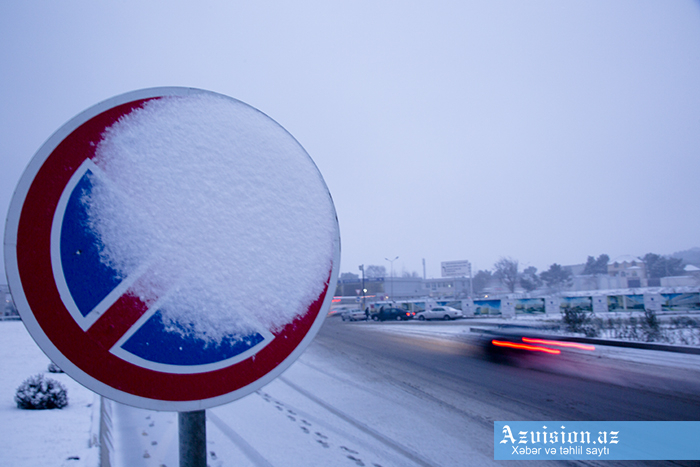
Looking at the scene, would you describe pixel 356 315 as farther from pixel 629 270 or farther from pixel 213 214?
pixel 629 270

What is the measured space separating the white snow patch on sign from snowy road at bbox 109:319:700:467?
13.6ft

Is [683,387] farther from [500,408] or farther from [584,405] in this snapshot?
[500,408]

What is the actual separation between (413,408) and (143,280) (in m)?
6.66

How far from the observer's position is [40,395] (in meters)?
5.52

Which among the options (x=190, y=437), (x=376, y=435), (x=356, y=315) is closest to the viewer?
(x=190, y=437)

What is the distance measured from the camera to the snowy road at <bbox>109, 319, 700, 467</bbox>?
4.62 meters

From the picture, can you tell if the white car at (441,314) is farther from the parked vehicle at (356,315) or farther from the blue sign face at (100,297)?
the blue sign face at (100,297)

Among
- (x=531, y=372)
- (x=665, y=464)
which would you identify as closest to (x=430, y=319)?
(x=531, y=372)

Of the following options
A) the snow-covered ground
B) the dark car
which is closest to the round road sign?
the snow-covered ground

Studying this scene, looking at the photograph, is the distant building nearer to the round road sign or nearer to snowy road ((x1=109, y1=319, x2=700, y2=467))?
snowy road ((x1=109, y1=319, x2=700, y2=467))

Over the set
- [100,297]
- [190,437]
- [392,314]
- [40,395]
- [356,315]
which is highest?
[100,297]

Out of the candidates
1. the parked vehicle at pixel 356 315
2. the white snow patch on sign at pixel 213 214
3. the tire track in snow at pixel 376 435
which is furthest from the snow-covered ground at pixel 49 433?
the parked vehicle at pixel 356 315

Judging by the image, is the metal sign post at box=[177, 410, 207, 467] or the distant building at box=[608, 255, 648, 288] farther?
the distant building at box=[608, 255, 648, 288]

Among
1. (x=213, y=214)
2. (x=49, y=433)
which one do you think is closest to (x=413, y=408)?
(x=49, y=433)
